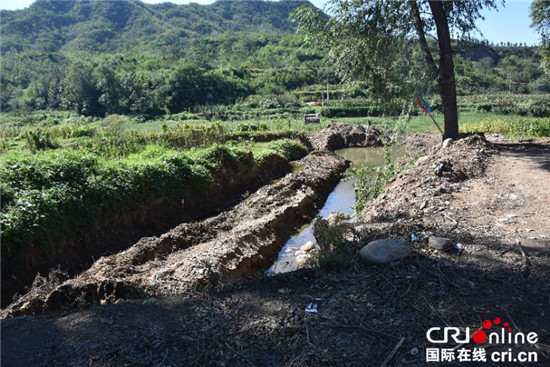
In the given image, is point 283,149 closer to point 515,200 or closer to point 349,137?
point 349,137

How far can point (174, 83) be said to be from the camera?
5578 centimetres

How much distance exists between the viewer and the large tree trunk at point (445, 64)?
12.5m

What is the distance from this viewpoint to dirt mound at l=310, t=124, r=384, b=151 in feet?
87.1

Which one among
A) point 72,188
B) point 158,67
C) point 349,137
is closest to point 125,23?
point 158,67

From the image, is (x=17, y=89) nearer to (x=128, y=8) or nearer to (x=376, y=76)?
(x=376, y=76)

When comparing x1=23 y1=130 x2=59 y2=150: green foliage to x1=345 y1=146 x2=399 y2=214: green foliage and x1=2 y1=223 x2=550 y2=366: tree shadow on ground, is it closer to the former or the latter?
x1=345 y1=146 x2=399 y2=214: green foliage

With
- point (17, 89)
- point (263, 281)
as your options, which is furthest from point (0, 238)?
point (17, 89)

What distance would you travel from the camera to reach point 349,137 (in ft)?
89.6

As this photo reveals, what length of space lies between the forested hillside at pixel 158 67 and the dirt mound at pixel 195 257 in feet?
18.6

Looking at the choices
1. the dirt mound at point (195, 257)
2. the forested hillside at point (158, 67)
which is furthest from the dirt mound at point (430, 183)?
the forested hillside at point (158, 67)

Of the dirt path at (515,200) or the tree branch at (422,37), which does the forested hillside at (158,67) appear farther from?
the dirt path at (515,200)

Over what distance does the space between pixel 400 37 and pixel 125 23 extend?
156311mm

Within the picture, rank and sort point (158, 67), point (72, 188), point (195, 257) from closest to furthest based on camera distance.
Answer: point (195, 257) < point (72, 188) < point (158, 67)

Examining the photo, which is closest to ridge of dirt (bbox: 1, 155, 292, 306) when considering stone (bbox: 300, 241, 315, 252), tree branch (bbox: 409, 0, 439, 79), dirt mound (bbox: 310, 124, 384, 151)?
stone (bbox: 300, 241, 315, 252)
